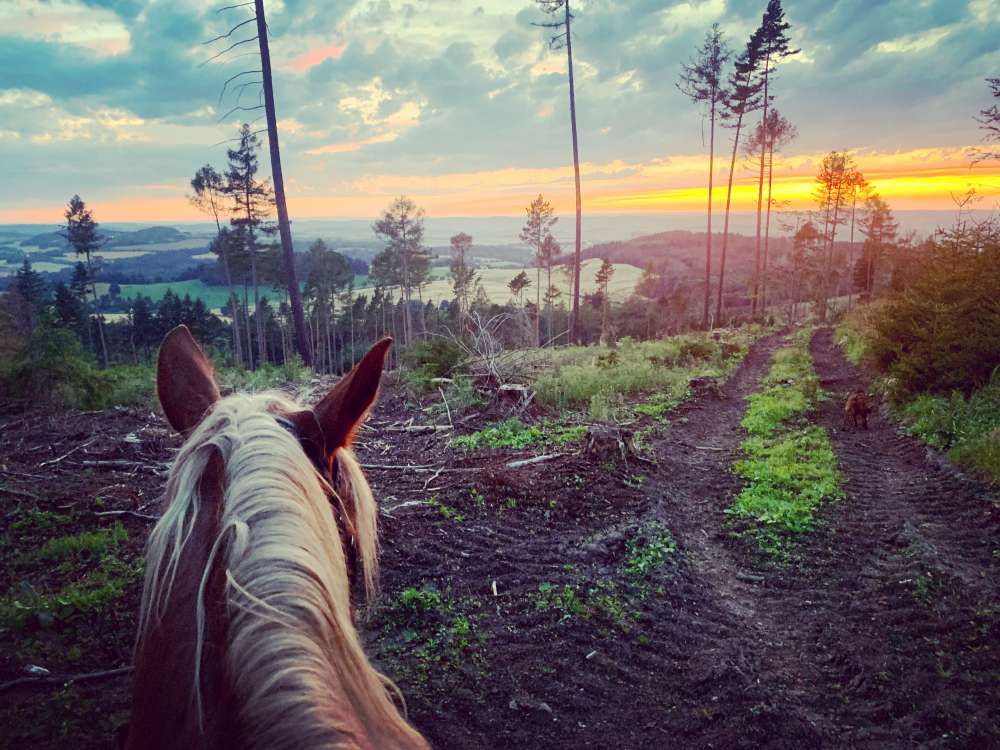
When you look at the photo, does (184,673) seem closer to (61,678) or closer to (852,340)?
(61,678)

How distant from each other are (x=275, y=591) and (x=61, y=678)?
3.52m

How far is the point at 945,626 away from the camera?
4.12 metres

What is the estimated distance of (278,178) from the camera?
579 inches

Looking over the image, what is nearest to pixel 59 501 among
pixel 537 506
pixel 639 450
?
pixel 537 506

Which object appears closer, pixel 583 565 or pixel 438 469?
pixel 583 565

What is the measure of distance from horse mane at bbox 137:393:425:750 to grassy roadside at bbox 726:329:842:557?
5.37 meters

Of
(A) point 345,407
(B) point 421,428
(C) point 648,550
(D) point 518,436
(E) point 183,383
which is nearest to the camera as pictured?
(A) point 345,407

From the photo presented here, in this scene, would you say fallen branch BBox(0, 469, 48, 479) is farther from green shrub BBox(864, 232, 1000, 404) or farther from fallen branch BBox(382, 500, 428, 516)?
green shrub BBox(864, 232, 1000, 404)

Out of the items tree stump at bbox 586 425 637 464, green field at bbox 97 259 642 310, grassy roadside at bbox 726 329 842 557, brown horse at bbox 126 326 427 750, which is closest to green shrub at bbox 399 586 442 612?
brown horse at bbox 126 326 427 750

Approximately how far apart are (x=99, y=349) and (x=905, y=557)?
185ft

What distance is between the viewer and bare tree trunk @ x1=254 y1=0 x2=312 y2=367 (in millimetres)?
13914

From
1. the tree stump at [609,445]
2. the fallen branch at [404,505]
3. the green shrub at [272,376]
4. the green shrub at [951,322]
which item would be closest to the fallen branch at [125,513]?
the fallen branch at [404,505]

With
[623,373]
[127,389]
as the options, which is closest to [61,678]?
[127,389]

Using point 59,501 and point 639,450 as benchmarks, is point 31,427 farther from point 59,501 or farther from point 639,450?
point 639,450
